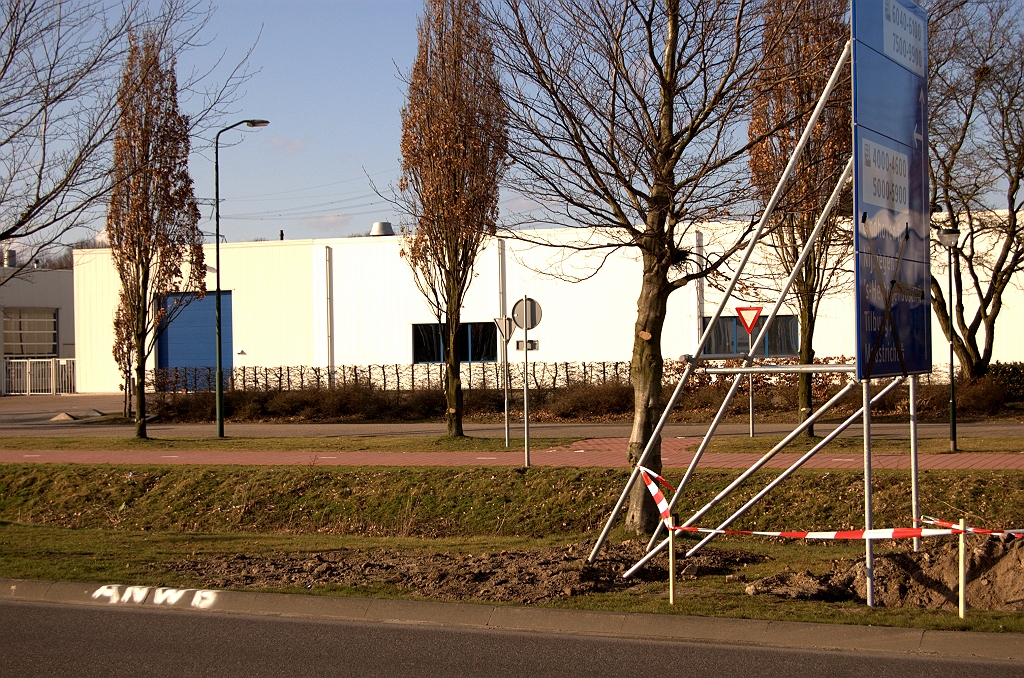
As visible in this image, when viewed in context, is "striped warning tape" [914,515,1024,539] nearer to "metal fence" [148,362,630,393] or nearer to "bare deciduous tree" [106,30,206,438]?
"bare deciduous tree" [106,30,206,438]

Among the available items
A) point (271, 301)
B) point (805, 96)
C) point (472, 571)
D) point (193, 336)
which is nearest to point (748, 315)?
point (805, 96)


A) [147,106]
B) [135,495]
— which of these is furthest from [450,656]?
[147,106]

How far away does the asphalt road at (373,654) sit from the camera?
649cm

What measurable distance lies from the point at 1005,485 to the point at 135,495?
13794mm

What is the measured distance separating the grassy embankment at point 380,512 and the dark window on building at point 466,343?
2163cm

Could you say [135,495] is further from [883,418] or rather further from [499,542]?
[883,418]

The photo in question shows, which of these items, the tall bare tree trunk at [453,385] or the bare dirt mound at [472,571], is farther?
the tall bare tree trunk at [453,385]

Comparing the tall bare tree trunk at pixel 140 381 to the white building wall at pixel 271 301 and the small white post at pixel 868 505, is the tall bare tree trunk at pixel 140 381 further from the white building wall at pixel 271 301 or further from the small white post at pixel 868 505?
the small white post at pixel 868 505

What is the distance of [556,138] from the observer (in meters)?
10.9

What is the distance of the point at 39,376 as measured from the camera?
176ft

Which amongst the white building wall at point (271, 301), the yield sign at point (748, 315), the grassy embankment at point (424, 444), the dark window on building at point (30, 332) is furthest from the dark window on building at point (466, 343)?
the dark window on building at point (30, 332)

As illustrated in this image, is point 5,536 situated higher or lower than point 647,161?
lower

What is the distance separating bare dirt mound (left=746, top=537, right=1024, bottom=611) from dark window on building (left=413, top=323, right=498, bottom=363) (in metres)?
31.1

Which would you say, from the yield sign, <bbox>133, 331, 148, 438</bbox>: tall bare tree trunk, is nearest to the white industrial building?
the yield sign
